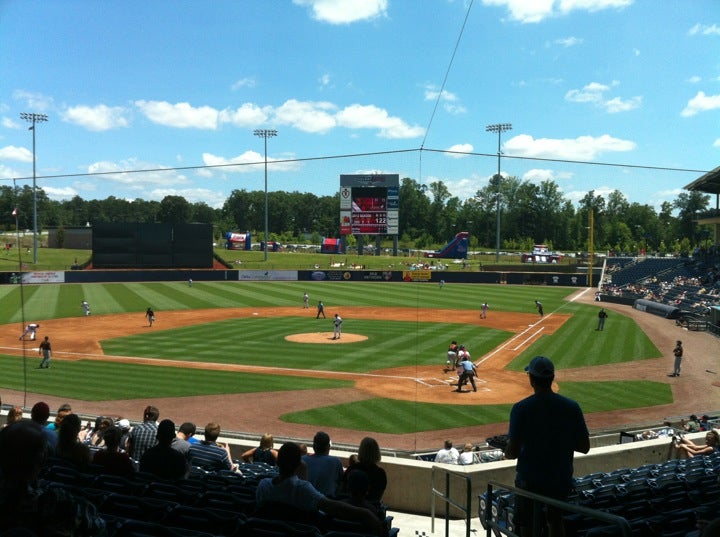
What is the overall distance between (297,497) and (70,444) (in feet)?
9.96

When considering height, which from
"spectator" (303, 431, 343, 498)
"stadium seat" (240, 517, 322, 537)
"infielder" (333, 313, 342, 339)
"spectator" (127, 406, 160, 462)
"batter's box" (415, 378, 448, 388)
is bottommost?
"batter's box" (415, 378, 448, 388)

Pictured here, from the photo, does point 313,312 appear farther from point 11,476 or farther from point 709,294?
point 11,476

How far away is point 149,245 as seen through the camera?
184ft

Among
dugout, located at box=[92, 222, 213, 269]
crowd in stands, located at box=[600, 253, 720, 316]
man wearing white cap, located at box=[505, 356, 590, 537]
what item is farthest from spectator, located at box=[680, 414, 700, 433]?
dugout, located at box=[92, 222, 213, 269]

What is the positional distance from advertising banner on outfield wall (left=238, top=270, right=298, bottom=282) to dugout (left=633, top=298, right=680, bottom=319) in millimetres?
34181

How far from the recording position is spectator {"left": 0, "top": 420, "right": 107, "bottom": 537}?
9.47 ft

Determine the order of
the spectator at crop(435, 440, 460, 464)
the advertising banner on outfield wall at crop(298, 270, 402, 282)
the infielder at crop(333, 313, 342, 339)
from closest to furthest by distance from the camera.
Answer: the spectator at crop(435, 440, 460, 464)
the infielder at crop(333, 313, 342, 339)
the advertising banner on outfield wall at crop(298, 270, 402, 282)

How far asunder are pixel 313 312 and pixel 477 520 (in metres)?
33.4

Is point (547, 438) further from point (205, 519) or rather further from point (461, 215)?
point (461, 215)

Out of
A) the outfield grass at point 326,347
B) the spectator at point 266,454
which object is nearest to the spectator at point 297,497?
the spectator at point 266,454

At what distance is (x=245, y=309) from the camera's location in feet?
139

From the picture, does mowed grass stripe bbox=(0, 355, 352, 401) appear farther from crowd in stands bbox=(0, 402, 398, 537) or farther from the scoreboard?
crowd in stands bbox=(0, 402, 398, 537)

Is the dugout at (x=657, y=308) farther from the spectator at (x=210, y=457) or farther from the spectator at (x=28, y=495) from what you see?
the spectator at (x=28, y=495)

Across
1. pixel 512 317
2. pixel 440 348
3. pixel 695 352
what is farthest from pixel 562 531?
pixel 512 317
